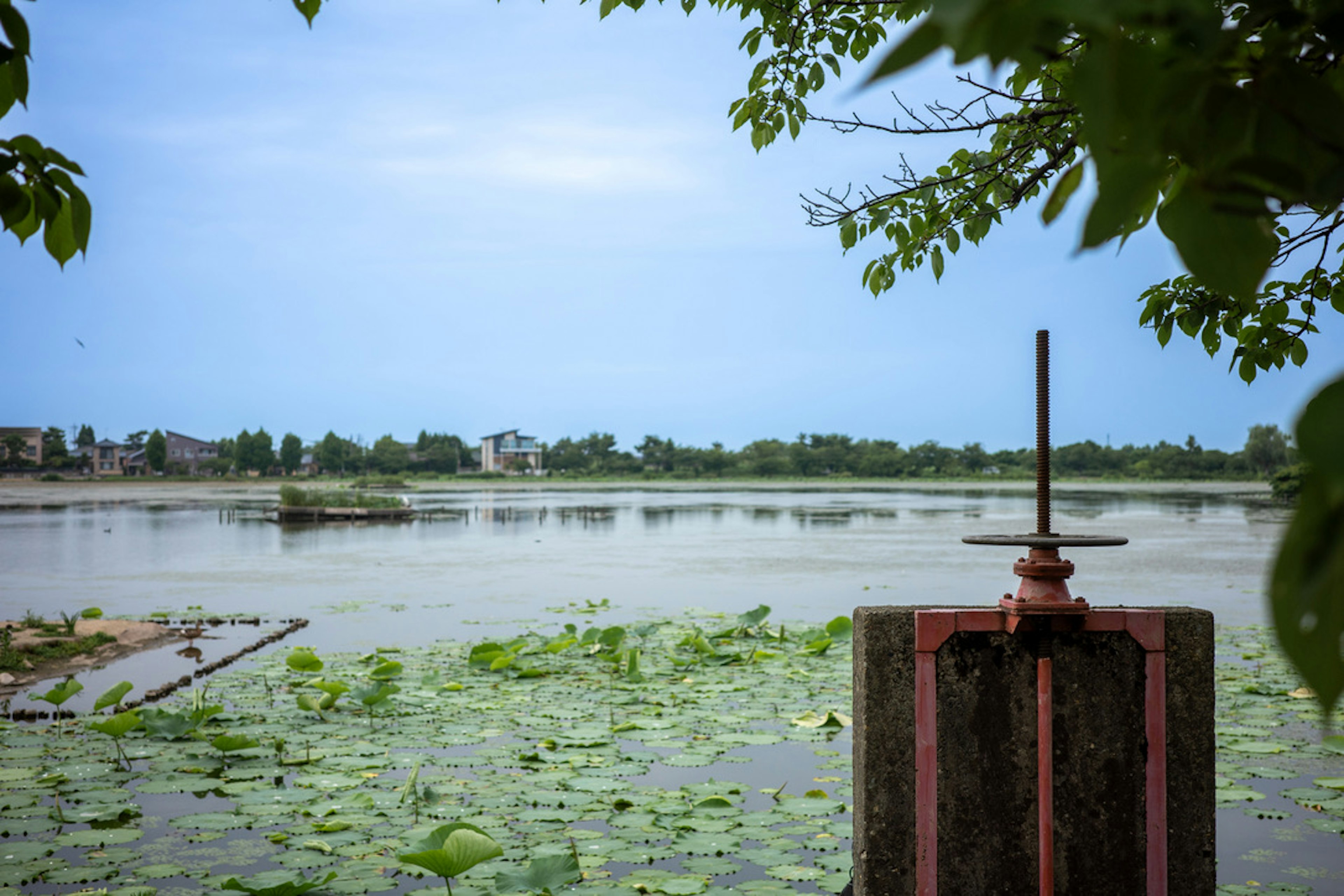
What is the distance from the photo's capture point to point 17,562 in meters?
16.4

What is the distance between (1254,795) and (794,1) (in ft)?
11.9

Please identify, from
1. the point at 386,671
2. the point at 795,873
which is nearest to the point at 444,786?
the point at 795,873

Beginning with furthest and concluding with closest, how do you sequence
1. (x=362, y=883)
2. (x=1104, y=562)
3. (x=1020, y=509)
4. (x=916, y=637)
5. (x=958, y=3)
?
1. (x=1020, y=509)
2. (x=1104, y=562)
3. (x=362, y=883)
4. (x=916, y=637)
5. (x=958, y=3)

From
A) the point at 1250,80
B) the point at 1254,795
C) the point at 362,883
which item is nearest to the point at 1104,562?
the point at 1254,795

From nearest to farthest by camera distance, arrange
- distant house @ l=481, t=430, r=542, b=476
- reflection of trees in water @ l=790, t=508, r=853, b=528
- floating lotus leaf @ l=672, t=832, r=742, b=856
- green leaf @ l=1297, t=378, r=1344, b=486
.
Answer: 1. green leaf @ l=1297, t=378, r=1344, b=486
2. floating lotus leaf @ l=672, t=832, r=742, b=856
3. reflection of trees in water @ l=790, t=508, r=853, b=528
4. distant house @ l=481, t=430, r=542, b=476

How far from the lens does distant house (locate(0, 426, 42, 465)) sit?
7262cm

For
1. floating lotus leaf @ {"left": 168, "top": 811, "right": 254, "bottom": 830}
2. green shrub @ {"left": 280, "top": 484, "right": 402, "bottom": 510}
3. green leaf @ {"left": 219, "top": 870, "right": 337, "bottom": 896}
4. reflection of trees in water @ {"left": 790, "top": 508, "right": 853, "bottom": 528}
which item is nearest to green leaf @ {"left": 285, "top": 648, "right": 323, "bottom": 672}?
floating lotus leaf @ {"left": 168, "top": 811, "right": 254, "bottom": 830}

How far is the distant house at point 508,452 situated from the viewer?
98.2 metres

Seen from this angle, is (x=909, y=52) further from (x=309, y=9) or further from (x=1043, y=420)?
(x=1043, y=420)

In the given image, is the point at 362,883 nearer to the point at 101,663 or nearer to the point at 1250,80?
the point at 1250,80

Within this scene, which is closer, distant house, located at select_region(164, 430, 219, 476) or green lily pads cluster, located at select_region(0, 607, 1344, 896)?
green lily pads cluster, located at select_region(0, 607, 1344, 896)

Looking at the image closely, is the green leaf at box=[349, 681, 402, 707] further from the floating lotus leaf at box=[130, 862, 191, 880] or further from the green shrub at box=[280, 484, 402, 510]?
the green shrub at box=[280, 484, 402, 510]

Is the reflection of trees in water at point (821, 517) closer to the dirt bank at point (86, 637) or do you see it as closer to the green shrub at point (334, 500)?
the green shrub at point (334, 500)

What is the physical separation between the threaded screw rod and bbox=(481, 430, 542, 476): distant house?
93561mm
